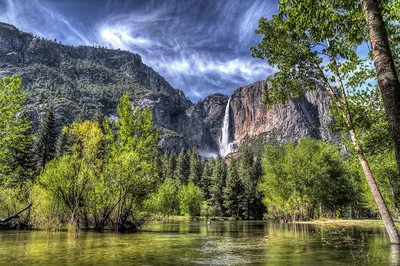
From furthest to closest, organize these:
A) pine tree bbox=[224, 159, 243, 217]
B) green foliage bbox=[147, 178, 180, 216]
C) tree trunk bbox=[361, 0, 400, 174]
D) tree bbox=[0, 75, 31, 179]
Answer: pine tree bbox=[224, 159, 243, 217], green foliage bbox=[147, 178, 180, 216], tree bbox=[0, 75, 31, 179], tree trunk bbox=[361, 0, 400, 174]

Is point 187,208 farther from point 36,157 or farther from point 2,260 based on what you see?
point 2,260

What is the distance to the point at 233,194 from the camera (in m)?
94.8

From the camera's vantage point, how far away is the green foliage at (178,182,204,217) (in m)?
84.9

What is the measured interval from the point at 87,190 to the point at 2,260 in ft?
59.5

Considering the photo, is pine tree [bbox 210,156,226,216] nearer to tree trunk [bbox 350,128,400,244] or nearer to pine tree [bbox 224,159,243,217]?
pine tree [bbox 224,159,243,217]

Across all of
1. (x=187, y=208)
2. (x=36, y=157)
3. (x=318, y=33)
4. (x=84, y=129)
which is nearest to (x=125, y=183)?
(x=84, y=129)

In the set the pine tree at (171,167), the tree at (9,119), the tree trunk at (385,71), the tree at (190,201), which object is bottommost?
the tree at (190,201)

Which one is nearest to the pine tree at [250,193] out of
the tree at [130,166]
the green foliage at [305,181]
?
the green foliage at [305,181]

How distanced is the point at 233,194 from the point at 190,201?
16.3 metres

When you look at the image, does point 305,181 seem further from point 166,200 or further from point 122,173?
point 122,173

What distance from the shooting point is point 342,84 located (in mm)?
17781

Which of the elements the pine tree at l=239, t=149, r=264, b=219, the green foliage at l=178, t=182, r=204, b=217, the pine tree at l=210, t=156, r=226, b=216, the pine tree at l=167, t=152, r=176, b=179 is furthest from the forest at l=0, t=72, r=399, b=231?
the pine tree at l=167, t=152, r=176, b=179

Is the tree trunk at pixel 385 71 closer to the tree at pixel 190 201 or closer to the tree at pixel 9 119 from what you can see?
the tree at pixel 9 119

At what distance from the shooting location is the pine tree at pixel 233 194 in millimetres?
94625
